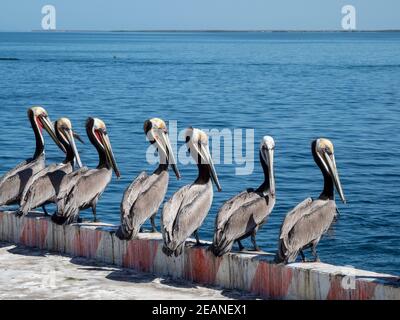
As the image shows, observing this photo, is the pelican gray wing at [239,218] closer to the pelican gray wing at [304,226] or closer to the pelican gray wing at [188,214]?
the pelican gray wing at [188,214]

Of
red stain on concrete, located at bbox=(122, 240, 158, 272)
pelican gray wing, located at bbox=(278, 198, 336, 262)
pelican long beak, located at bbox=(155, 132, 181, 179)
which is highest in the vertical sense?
pelican long beak, located at bbox=(155, 132, 181, 179)

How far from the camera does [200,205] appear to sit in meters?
9.93

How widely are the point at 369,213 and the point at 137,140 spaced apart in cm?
1471

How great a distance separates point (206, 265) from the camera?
31.9 feet

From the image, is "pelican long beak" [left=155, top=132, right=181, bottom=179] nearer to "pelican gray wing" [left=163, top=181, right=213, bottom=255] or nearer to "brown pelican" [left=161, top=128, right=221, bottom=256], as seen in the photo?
"brown pelican" [left=161, top=128, right=221, bottom=256]

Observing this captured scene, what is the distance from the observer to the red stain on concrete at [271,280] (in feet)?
29.8

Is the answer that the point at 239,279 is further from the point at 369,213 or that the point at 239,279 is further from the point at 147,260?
the point at 369,213

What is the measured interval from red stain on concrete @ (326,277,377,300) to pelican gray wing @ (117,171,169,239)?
242 centimetres

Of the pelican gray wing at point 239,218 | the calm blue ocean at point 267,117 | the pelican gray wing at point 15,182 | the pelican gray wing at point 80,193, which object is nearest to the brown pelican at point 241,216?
the pelican gray wing at point 239,218

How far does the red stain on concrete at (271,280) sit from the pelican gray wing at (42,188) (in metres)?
3.27

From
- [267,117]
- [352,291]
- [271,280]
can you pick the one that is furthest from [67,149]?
[267,117]

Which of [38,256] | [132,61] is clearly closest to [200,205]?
[38,256]

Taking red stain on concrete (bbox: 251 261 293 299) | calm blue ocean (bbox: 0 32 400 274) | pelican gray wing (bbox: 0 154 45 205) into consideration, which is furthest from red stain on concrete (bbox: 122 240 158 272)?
calm blue ocean (bbox: 0 32 400 274)

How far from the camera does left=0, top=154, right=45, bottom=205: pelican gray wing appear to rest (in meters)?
12.0
